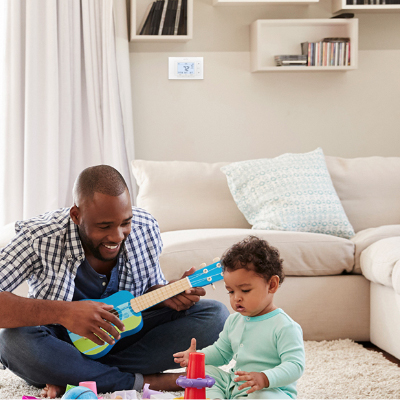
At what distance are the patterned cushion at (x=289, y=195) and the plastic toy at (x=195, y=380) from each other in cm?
146

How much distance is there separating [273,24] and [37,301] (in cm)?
231

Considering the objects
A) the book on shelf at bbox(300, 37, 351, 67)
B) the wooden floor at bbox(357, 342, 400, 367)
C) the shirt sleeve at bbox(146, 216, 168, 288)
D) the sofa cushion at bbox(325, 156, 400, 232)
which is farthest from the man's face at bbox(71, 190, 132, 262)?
the book on shelf at bbox(300, 37, 351, 67)

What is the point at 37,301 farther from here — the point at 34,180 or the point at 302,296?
the point at 34,180

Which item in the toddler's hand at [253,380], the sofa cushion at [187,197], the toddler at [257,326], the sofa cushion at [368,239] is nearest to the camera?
the toddler's hand at [253,380]

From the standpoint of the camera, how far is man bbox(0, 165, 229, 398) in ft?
4.33

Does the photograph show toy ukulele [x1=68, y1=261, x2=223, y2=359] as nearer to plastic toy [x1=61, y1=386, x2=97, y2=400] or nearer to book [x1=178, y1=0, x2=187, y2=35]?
plastic toy [x1=61, y1=386, x2=97, y2=400]

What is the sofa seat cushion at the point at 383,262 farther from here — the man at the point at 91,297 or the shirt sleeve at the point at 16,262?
the shirt sleeve at the point at 16,262

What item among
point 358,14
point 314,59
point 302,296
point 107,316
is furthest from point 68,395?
point 358,14

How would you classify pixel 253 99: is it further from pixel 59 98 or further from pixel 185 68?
pixel 59 98

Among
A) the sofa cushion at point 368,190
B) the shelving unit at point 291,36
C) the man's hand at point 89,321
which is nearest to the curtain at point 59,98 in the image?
the shelving unit at point 291,36

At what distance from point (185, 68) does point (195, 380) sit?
254 centimetres

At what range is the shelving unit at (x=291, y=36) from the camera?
3092 mm

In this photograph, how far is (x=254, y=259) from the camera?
1163 mm

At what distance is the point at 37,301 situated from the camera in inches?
51.9
